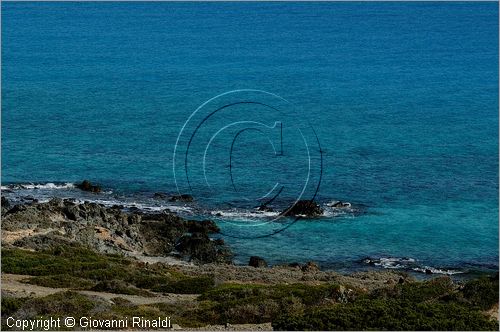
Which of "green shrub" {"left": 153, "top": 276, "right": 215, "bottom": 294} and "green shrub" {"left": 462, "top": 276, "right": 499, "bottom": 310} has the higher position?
"green shrub" {"left": 462, "top": 276, "right": 499, "bottom": 310}

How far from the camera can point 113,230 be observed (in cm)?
4953

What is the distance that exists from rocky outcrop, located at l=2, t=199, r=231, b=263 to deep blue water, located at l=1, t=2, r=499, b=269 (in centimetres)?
229

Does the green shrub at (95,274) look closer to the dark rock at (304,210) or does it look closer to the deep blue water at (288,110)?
the deep blue water at (288,110)

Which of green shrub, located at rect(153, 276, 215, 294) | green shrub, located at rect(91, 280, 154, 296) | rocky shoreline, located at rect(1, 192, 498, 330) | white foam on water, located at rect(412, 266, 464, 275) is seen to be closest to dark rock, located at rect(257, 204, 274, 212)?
rocky shoreline, located at rect(1, 192, 498, 330)

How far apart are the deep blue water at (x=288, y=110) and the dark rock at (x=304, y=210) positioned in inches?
36.5

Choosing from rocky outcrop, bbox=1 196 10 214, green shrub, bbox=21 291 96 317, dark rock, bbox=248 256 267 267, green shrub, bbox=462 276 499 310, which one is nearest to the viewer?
green shrub, bbox=21 291 96 317

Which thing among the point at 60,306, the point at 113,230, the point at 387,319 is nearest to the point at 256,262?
the point at 113,230

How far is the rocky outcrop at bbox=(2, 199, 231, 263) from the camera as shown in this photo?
152ft

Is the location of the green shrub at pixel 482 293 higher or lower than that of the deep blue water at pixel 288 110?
lower

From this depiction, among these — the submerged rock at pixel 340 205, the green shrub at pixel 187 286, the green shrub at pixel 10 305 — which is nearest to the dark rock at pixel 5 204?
the submerged rock at pixel 340 205

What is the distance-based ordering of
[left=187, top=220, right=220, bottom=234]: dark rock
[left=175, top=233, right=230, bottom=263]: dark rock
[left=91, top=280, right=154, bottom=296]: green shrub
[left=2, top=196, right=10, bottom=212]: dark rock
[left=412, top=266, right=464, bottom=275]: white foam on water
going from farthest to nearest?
[left=2, top=196, right=10, bottom=212]: dark rock, [left=187, top=220, right=220, bottom=234]: dark rock, [left=175, top=233, right=230, bottom=263]: dark rock, [left=412, top=266, right=464, bottom=275]: white foam on water, [left=91, top=280, right=154, bottom=296]: green shrub

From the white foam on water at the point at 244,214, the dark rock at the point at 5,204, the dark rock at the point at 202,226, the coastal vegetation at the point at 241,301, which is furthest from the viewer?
the white foam on water at the point at 244,214

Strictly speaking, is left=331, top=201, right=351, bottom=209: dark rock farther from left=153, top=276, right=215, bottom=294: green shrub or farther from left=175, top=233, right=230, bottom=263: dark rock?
left=153, top=276, right=215, bottom=294: green shrub

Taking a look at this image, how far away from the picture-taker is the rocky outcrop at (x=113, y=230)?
46.3m
